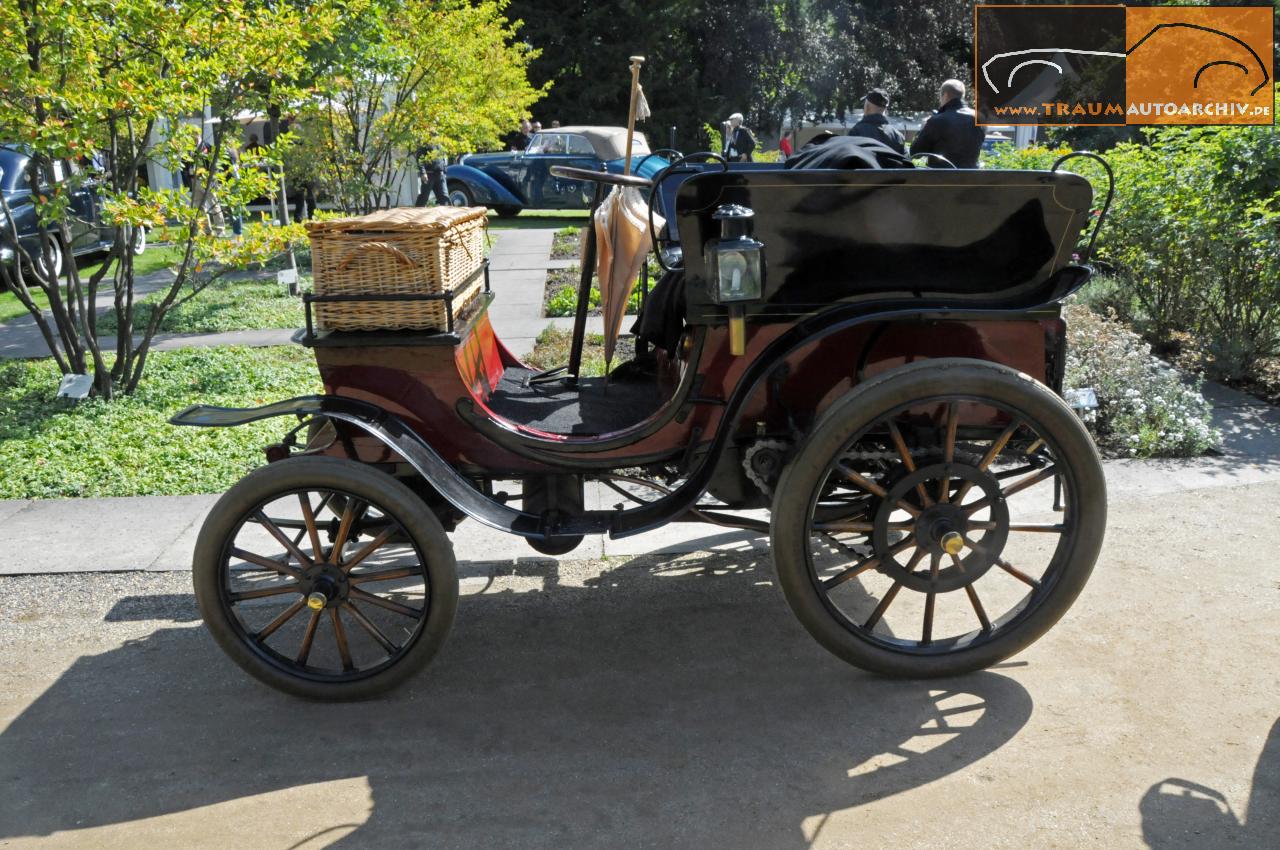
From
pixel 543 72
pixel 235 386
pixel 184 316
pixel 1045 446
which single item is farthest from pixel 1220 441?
pixel 543 72

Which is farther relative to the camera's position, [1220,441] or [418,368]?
[1220,441]

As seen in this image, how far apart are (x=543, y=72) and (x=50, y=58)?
2300 cm

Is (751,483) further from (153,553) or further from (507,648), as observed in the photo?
(153,553)

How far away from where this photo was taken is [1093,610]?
3.99 meters

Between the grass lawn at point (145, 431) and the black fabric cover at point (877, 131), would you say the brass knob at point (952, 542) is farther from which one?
the grass lawn at point (145, 431)

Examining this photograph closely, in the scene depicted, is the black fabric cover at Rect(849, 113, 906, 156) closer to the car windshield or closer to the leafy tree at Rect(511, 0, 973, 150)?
the car windshield

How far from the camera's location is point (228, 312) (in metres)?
9.96

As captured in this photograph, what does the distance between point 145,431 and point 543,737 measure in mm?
4024

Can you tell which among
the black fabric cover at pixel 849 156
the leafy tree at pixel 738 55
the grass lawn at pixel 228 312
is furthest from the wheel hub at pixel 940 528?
the leafy tree at pixel 738 55

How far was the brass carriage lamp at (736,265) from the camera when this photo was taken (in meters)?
3.15

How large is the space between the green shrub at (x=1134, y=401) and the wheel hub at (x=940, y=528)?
90.8 inches

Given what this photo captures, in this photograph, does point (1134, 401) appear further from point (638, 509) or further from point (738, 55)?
point (738, 55)

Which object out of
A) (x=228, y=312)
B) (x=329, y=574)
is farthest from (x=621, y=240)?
(x=228, y=312)

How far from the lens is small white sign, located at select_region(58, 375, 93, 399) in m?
6.82
